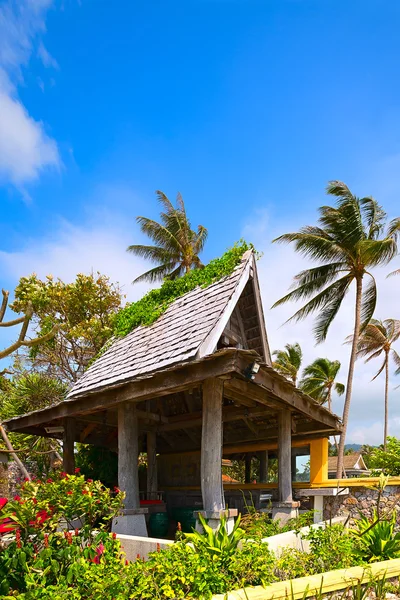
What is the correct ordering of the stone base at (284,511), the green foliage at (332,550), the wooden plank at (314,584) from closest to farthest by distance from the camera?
the wooden plank at (314,584) → the green foliage at (332,550) → the stone base at (284,511)

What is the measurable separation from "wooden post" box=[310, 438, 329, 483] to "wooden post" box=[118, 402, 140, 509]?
4097 mm

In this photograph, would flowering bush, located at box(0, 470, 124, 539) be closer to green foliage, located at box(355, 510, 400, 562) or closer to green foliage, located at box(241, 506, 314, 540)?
green foliage, located at box(241, 506, 314, 540)

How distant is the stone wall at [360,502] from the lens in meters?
9.43

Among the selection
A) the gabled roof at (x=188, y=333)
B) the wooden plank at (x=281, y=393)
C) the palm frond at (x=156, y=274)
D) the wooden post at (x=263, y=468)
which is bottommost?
the wooden post at (x=263, y=468)

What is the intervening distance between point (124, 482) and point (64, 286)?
50.3 ft

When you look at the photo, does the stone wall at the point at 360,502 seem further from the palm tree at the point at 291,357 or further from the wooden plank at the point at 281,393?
the palm tree at the point at 291,357

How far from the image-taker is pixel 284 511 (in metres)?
9.12

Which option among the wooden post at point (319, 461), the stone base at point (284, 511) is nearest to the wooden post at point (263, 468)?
the wooden post at point (319, 461)

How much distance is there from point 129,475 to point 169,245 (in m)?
18.9

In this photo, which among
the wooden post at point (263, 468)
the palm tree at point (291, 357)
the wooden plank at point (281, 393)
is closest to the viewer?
the wooden plank at point (281, 393)

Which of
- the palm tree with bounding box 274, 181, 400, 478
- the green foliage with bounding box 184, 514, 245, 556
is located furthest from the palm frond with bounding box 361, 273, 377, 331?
the green foliage with bounding box 184, 514, 245, 556

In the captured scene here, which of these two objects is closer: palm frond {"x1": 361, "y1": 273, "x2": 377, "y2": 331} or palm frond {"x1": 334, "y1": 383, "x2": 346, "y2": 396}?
palm frond {"x1": 361, "y1": 273, "x2": 377, "y2": 331}

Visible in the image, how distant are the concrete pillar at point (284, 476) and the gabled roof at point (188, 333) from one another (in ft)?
6.18

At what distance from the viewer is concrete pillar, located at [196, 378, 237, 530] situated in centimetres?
699
